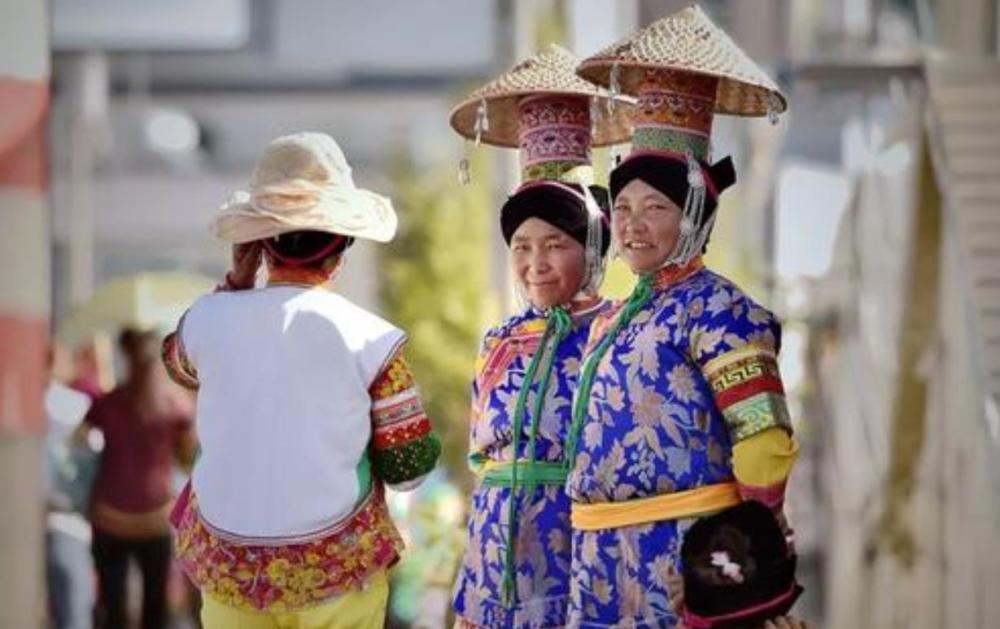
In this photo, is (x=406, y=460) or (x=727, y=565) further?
(x=406, y=460)

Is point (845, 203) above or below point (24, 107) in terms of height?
below

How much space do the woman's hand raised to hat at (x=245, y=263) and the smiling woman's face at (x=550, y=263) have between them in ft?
2.02

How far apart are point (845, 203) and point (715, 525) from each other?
14171 mm

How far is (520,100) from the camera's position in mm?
6785

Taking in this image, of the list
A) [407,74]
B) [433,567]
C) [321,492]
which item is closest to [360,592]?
[321,492]

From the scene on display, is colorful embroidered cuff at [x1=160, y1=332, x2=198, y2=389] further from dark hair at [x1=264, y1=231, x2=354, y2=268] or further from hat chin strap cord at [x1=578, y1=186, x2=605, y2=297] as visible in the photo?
hat chin strap cord at [x1=578, y1=186, x2=605, y2=297]

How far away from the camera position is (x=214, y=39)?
21844 millimetres

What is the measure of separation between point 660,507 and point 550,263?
86 cm

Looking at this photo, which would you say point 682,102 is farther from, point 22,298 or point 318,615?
point 22,298

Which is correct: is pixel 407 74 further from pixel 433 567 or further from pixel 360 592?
pixel 360 592

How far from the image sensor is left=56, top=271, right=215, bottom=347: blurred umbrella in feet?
48.8

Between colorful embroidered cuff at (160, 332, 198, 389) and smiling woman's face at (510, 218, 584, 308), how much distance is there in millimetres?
796

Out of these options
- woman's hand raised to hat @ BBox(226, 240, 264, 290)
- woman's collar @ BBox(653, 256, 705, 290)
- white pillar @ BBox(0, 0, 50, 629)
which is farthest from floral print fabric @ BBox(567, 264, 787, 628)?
white pillar @ BBox(0, 0, 50, 629)

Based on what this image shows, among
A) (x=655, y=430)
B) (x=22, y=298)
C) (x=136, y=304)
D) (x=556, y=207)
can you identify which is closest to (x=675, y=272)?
(x=655, y=430)
